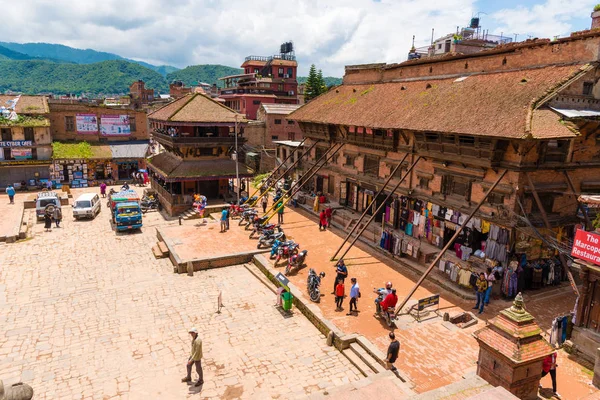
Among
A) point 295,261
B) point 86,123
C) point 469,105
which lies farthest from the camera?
point 86,123

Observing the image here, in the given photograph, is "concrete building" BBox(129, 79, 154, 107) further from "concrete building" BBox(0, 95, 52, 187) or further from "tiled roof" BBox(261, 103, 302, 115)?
"tiled roof" BBox(261, 103, 302, 115)

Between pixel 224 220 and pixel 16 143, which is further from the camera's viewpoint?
pixel 16 143

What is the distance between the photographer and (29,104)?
148ft

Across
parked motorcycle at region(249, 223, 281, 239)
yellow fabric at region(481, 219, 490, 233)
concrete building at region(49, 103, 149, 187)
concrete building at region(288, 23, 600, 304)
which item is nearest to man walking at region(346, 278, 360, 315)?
concrete building at region(288, 23, 600, 304)

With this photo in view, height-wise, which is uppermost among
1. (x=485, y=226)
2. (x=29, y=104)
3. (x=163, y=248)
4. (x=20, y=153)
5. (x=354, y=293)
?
(x=29, y=104)

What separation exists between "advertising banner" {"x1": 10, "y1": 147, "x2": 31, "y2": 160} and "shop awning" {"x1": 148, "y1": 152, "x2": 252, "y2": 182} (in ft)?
52.2

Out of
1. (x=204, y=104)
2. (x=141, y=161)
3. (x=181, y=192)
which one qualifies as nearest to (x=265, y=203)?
Result: (x=181, y=192)

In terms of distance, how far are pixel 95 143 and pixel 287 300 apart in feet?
134

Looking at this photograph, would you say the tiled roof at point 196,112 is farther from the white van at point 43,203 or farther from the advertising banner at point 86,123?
the advertising banner at point 86,123

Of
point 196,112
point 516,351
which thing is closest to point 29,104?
point 196,112

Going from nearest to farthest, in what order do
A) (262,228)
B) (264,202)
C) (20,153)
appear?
(262,228), (264,202), (20,153)

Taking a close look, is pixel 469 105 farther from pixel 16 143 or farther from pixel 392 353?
pixel 16 143

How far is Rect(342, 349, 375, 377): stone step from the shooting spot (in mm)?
12914

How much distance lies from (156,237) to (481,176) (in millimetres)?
21243
